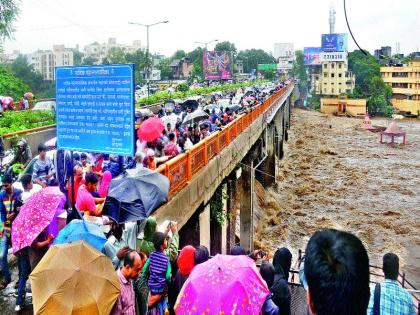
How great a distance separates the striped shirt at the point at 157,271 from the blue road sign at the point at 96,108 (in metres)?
1.43

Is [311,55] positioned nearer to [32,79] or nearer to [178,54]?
[178,54]

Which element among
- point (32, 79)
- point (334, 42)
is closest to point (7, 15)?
point (32, 79)

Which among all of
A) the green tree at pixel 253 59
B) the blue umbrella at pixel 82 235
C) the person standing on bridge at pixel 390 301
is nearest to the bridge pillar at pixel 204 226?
the blue umbrella at pixel 82 235

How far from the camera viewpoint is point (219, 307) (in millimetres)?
3840

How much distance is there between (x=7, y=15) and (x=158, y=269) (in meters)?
27.8

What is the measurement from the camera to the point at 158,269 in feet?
16.2

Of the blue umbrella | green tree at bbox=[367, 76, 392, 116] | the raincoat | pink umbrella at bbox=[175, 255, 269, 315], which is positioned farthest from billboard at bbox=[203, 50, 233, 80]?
pink umbrella at bbox=[175, 255, 269, 315]

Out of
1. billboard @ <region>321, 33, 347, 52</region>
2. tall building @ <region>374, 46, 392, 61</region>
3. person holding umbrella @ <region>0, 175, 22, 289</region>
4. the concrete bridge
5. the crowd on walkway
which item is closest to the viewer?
the crowd on walkway

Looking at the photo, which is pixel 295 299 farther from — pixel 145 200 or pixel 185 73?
pixel 185 73

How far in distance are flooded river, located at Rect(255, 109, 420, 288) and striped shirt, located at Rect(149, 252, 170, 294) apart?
1481cm

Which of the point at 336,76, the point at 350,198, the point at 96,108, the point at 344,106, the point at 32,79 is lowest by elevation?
the point at 350,198

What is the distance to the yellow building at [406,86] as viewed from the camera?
3344 inches

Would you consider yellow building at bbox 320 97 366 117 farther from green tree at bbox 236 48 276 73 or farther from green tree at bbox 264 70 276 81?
green tree at bbox 236 48 276 73

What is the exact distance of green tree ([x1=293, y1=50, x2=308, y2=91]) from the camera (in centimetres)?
11765
